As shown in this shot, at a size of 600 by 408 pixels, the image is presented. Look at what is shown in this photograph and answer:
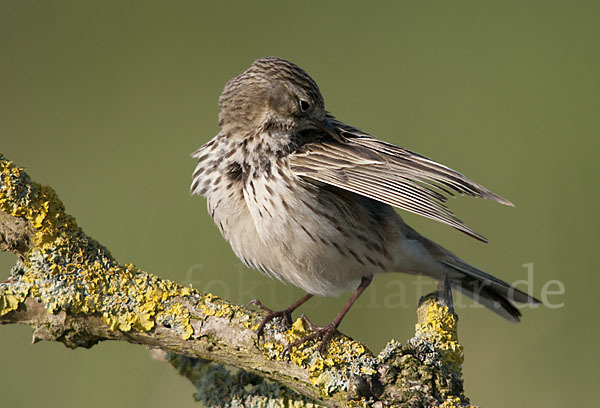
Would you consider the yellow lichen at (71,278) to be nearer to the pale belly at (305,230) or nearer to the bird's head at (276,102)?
the pale belly at (305,230)

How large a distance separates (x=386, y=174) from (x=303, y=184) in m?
0.46

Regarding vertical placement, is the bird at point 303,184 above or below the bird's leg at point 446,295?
above

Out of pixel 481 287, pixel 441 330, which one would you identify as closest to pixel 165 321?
pixel 441 330

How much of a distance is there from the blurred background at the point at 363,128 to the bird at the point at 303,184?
44.3 inches

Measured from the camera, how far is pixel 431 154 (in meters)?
8.47

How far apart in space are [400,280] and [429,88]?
9.52 ft

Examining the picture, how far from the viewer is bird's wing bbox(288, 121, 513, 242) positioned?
4.08 metres

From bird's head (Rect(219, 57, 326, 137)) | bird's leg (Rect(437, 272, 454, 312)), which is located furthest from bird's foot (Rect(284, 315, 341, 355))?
bird's head (Rect(219, 57, 326, 137))

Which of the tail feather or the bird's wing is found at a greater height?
the tail feather

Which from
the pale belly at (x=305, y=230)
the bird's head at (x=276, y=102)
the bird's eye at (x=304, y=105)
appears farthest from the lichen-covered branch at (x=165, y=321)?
the bird's eye at (x=304, y=105)

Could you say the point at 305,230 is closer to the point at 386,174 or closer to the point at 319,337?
the point at 386,174

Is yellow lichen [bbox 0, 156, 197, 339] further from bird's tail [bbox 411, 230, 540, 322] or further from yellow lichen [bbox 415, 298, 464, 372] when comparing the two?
bird's tail [bbox 411, 230, 540, 322]

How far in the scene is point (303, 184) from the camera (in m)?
4.39

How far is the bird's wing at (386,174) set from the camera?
4.08 metres
